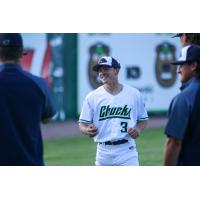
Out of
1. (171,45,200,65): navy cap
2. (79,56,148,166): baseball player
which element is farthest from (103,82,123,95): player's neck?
(171,45,200,65): navy cap

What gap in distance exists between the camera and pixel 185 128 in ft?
11.3

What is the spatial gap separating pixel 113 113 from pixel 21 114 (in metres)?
1.48

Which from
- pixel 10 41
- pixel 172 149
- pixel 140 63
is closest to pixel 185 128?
pixel 172 149

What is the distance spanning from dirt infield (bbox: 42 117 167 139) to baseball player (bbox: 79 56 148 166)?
3.89 meters

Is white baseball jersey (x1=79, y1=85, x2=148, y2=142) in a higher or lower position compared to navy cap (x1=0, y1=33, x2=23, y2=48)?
lower

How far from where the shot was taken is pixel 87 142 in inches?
387

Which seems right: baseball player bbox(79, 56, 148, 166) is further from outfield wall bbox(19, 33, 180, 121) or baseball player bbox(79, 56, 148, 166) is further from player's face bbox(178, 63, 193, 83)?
outfield wall bbox(19, 33, 180, 121)

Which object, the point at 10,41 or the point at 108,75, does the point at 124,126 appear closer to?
the point at 108,75

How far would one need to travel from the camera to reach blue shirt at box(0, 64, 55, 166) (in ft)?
11.6

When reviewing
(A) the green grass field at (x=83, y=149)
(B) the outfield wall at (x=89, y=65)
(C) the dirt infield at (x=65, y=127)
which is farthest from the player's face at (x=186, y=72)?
(C) the dirt infield at (x=65, y=127)

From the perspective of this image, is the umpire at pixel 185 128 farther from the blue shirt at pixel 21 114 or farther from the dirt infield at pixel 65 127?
the dirt infield at pixel 65 127

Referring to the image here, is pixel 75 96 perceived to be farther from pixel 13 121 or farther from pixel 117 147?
pixel 13 121
